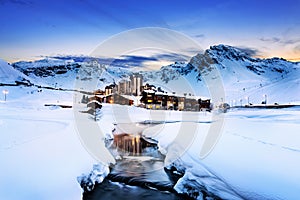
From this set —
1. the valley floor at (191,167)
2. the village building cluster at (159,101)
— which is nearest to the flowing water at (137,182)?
the valley floor at (191,167)

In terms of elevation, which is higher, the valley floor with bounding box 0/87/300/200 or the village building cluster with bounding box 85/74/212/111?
the village building cluster with bounding box 85/74/212/111

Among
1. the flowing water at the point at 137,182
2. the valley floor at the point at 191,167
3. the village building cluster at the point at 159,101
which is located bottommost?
the flowing water at the point at 137,182

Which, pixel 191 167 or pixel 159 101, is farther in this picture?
pixel 159 101

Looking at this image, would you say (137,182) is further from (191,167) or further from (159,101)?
(159,101)

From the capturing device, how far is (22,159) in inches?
389

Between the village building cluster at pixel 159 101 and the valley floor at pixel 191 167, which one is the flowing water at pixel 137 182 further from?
the village building cluster at pixel 159 101

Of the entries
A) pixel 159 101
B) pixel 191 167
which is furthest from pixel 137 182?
pixel 159 101

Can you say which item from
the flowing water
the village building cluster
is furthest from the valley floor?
the village building cluster

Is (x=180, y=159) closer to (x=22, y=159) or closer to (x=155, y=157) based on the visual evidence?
(x=155, y=157)

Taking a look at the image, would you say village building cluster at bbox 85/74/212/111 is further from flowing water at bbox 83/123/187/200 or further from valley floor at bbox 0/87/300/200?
valley floor at bbox 0/87/300/200

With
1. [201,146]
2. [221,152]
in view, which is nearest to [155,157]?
[201,146]

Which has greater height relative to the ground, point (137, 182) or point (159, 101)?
point (159, 101)

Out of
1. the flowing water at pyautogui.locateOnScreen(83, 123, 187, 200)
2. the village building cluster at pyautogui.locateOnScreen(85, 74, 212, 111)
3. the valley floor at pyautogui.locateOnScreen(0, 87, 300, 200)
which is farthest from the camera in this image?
the village building cluster at pyautogui.locateOnScreen(85, 74, 212, 111)

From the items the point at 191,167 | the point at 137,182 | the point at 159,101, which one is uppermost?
the point at 159,101
